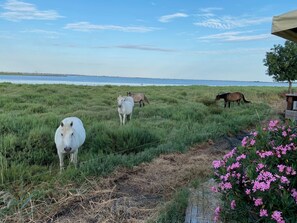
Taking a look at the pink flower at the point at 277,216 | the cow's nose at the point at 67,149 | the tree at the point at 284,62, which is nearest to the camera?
the pink flower at the point at 277,216

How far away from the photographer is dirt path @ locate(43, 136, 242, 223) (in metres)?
3.90

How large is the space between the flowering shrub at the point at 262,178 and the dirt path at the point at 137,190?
119 centimetres

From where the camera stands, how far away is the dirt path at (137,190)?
154 inches

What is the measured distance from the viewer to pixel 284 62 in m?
22.8

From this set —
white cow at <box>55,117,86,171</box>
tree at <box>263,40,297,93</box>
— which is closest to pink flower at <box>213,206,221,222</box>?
white cow at <box>55,117,86,171</box>

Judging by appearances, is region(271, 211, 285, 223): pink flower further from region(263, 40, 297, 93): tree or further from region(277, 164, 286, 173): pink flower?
region(263, 40, 297, 93): tree

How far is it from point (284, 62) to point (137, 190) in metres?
21.1

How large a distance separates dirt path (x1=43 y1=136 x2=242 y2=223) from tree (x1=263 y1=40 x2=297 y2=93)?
18.2 metres

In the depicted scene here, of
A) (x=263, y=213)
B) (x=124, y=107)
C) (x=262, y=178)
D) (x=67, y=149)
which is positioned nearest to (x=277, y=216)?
(x=263, y=213)

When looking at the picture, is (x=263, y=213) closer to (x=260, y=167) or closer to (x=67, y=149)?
(x=260, y=167)

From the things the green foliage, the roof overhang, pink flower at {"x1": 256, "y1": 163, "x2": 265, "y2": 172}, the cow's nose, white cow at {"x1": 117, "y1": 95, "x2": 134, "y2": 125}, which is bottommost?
the green foliage

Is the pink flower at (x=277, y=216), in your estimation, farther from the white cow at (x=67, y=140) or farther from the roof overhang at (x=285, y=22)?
the white cow at (x=67, y=140)

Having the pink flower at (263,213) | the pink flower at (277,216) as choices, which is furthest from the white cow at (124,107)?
the pink flower at (277,216)

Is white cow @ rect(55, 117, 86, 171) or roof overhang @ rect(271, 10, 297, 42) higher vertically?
roof overhang @ rect(271, 10, 297, 42)
